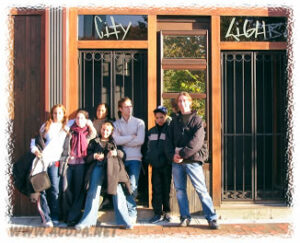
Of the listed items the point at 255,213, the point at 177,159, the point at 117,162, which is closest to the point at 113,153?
the point at 117,162

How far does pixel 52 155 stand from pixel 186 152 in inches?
80.3

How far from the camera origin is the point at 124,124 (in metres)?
5.79

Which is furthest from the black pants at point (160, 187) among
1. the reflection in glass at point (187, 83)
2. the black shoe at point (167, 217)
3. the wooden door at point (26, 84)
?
the wooden door at point (26, 84)

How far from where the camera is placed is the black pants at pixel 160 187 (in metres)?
5.66

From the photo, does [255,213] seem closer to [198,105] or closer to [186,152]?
[186,152]

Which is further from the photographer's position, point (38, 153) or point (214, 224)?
point (38, 153)

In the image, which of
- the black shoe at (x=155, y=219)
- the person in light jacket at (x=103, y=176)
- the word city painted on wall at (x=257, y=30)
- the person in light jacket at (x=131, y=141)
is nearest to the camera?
the person in light jacket at (x=103, y=176)

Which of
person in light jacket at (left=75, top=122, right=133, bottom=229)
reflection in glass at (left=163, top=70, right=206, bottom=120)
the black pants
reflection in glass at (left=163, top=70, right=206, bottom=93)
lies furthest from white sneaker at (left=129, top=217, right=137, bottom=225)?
reflection in glass at (left=163, top=70, right=206, bottom=93)

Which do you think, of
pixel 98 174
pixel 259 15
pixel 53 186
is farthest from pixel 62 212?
pixel 259 15

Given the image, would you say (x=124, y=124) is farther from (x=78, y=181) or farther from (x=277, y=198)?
(x=277, y=198)

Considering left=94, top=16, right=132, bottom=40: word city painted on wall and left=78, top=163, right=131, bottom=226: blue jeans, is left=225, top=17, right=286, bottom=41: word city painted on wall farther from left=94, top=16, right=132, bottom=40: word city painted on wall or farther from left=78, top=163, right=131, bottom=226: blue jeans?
left=78, top=163, right=131, bottom=226: blue jeans

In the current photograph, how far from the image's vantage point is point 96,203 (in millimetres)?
5473

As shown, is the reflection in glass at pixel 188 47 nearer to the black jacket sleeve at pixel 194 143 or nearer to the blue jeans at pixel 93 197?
the black jacket sleeve at pixel 194 143

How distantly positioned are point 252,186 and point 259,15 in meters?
3.00
